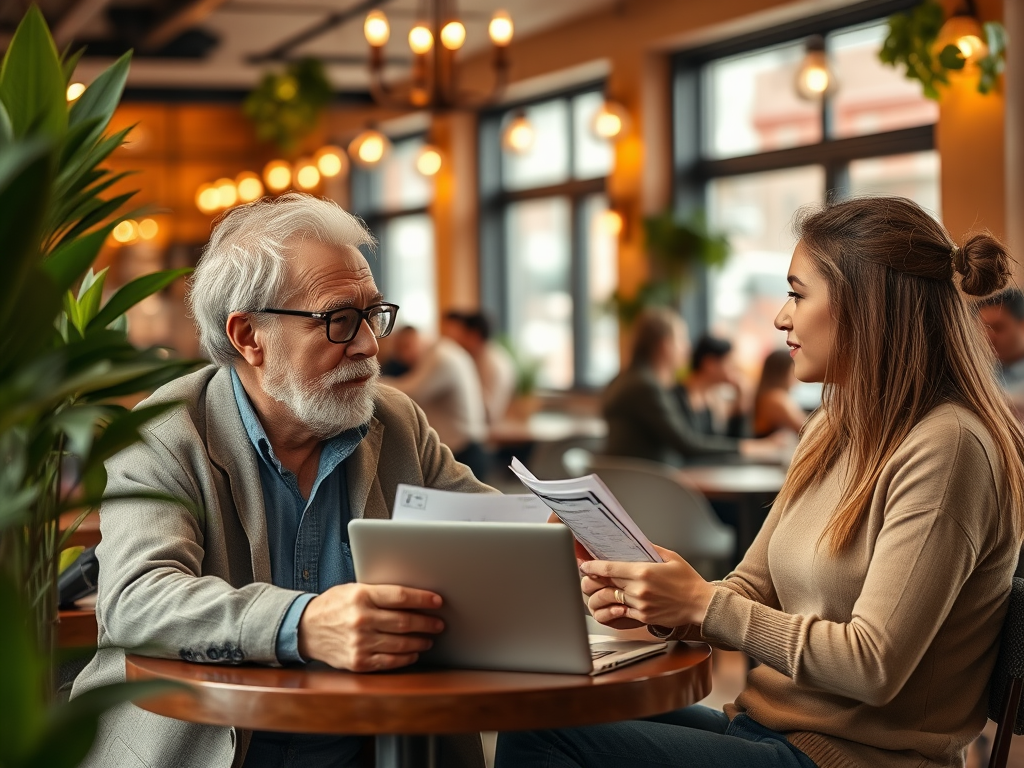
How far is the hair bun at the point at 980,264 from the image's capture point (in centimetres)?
177

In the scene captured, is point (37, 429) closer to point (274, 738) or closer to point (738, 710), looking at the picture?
point (274, 738)

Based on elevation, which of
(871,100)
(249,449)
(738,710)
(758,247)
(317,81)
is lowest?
(738,710)

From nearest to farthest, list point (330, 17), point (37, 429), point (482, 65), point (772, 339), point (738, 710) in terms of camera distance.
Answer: point (37, 429) < point (738, 710) < point (772, 339) < point (330, 17) < point (482, 65)

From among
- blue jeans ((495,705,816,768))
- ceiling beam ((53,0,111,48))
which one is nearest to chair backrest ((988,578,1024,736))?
blue jeans ((495,705,816,768))

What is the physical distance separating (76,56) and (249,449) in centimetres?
61

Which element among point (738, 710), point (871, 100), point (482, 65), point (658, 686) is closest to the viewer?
point (658, 686)

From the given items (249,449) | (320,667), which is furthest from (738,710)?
(249,449)

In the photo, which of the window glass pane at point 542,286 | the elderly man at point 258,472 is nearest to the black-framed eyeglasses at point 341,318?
the elderly man at point 258,472

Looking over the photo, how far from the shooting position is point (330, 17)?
9.03 metres

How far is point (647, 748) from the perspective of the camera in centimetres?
176

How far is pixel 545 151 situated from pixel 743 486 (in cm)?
574

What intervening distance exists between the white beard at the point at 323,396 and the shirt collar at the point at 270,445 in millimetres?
26

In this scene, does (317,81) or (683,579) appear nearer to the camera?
(683,579)

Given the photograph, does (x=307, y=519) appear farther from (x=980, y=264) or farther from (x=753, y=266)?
(x=753, y=266)
